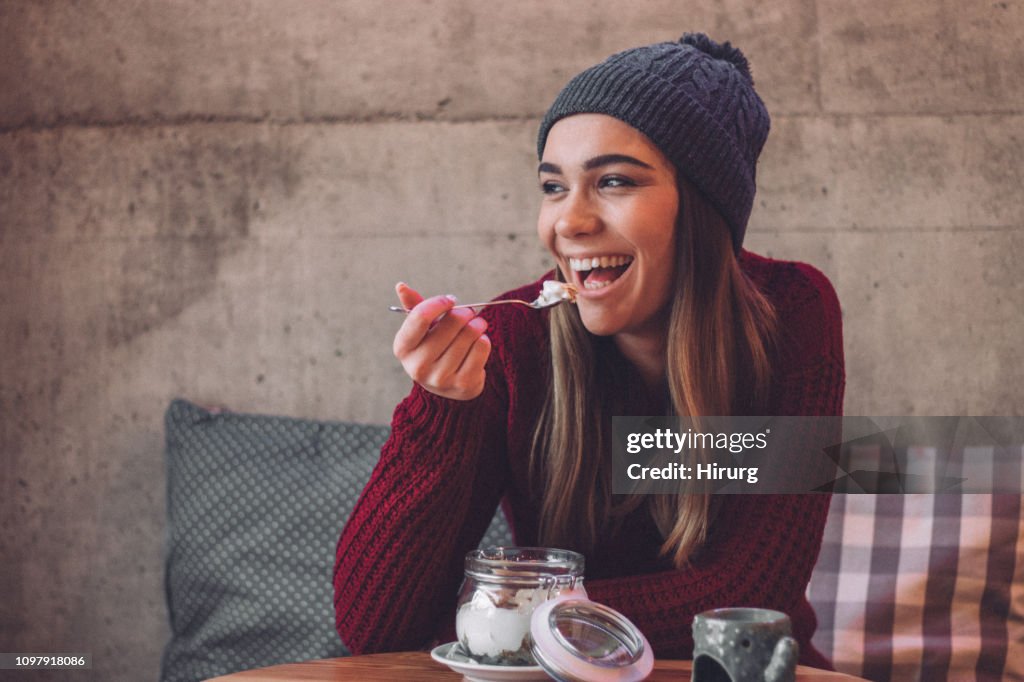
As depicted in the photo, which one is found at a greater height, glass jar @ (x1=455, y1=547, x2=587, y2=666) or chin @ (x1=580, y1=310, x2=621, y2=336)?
chin @ (x1=580, y1=310, x2=621, y2=336)

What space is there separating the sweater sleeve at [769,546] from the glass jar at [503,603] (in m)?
0.20

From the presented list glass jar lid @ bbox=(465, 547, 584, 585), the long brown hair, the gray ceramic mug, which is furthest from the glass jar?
the long brown hair

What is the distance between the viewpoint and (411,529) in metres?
1.10

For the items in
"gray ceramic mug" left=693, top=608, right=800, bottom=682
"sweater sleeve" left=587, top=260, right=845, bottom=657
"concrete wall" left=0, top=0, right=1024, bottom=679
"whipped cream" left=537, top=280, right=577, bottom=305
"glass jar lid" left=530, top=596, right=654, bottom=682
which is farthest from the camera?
"concrete wall" left=0, top=0, right=1024, bottom=679

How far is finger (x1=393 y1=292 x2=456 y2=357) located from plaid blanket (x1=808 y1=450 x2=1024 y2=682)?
95 cm

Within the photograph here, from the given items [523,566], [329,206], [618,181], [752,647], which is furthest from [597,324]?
[329,206]

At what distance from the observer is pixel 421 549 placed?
1.11m

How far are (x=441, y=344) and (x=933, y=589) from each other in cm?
100

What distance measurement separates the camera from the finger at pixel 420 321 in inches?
36.8

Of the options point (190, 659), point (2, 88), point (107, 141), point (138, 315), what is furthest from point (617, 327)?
point (2, 88)

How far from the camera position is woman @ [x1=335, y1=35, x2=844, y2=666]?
110 cm

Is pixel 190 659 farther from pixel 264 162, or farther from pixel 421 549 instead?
pixel 264 162

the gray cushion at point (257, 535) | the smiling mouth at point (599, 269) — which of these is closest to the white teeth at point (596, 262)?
the smiling mouth at point (599, 269)
